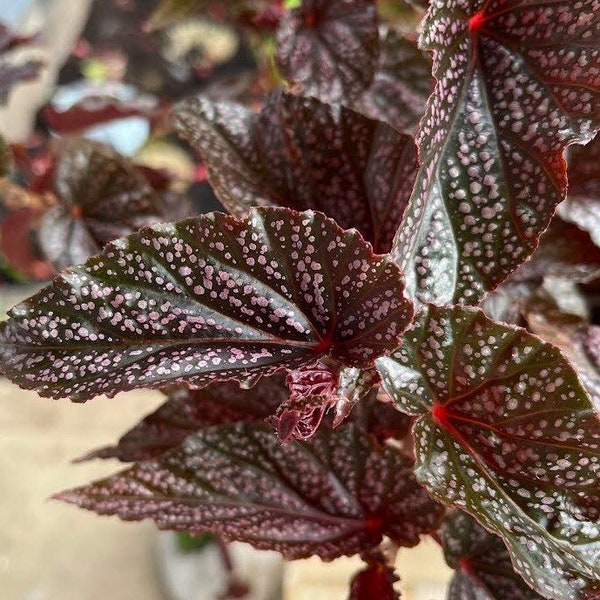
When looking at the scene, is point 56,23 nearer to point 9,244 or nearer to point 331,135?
point 9,244

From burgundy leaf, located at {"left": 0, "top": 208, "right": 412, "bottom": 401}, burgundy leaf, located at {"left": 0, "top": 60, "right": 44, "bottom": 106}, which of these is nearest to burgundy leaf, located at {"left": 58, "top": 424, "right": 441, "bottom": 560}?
burgundy leaf, located at {"left": 0, "top": 208, "right": 412, "bottom": 401}

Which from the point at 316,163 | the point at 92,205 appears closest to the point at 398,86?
the point at 316,163

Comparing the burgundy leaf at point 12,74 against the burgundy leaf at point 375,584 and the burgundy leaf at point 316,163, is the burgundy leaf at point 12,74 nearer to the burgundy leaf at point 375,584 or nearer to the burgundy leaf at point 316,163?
the burgundy leaf at point 316,163

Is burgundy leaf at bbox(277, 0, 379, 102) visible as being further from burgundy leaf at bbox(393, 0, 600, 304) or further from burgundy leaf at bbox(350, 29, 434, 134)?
burgundy leaf at bbox(393, 0, 600, 304)

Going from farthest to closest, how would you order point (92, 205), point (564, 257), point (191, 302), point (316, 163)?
point (92, 205)
point (564, 257)
point (316, 163)
point (191, 302)

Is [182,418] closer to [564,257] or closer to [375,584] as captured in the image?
[375,584]

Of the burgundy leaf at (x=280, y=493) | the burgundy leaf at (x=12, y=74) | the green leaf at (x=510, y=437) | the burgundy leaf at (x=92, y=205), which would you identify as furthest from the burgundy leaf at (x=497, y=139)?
the burgundy leaf at (x=12, y=74)
